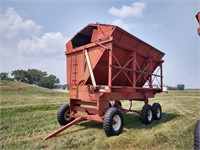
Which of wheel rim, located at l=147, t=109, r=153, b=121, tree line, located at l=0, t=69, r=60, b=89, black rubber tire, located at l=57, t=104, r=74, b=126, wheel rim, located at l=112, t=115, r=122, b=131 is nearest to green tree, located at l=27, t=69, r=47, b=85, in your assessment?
tree line, located at l=0, t=69, r=60, b=89

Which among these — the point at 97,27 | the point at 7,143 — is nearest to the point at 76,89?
the point at 97,27

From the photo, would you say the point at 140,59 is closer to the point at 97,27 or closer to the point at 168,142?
the point at 97,27

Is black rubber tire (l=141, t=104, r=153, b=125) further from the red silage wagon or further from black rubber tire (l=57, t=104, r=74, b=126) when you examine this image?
black rubber tire (l=57, t=104, r=74, b=126)

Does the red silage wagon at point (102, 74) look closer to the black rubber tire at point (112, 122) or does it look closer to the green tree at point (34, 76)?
the black rubber tire at point (112, 122)

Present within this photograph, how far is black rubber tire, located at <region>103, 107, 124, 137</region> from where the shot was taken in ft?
17.0

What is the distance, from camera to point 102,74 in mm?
6922

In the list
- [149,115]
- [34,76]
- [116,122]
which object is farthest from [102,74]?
[34,76]

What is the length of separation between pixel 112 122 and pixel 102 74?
2.13 m

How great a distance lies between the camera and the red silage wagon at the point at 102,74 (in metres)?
5.79

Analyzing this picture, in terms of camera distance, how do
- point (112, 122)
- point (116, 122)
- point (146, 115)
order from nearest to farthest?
1. point (112, 122)
2. point (116, 122)
3. point (146, 115)

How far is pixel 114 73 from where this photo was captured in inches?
262

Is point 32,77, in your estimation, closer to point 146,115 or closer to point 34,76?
point 34,76

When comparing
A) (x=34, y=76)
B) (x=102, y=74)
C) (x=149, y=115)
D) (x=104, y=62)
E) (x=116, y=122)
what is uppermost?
(x=34, y=76)

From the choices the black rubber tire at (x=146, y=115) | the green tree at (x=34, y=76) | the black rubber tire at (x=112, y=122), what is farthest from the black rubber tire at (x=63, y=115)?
the green tree at (x=34, y=76)
